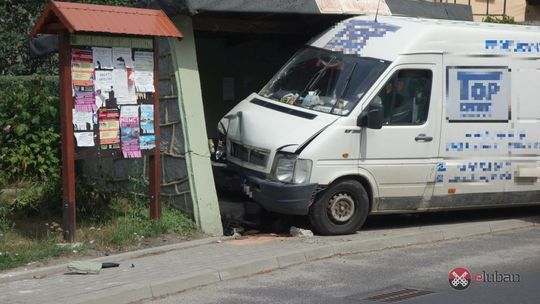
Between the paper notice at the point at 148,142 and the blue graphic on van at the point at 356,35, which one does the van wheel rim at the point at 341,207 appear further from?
the paper notice at the point at 148,142

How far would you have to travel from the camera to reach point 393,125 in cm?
956

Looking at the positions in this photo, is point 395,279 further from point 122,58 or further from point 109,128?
point 122,58

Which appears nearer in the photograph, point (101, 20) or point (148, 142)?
point (101, 20)

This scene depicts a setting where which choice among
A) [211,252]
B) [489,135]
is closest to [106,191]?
[211,252]

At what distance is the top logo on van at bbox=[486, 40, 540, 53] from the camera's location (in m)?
10.1

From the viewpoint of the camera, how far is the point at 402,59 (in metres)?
9.55

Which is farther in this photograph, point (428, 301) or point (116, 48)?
point (116, 48)

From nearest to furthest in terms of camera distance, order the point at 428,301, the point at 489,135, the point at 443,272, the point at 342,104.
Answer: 1. the point at 428,301
2. the point at 443,272
3. the point at 342,104
4. the point at 489,135

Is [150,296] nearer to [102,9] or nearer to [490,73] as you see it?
[102,9]

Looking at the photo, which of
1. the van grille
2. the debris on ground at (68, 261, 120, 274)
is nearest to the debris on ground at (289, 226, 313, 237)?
the van grille

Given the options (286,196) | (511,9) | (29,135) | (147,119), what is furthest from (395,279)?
(511,9)

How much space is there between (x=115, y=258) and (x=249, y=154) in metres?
2.44

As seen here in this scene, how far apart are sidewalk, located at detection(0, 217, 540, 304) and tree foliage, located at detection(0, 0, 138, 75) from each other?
5.89 metres

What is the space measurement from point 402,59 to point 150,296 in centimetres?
467
